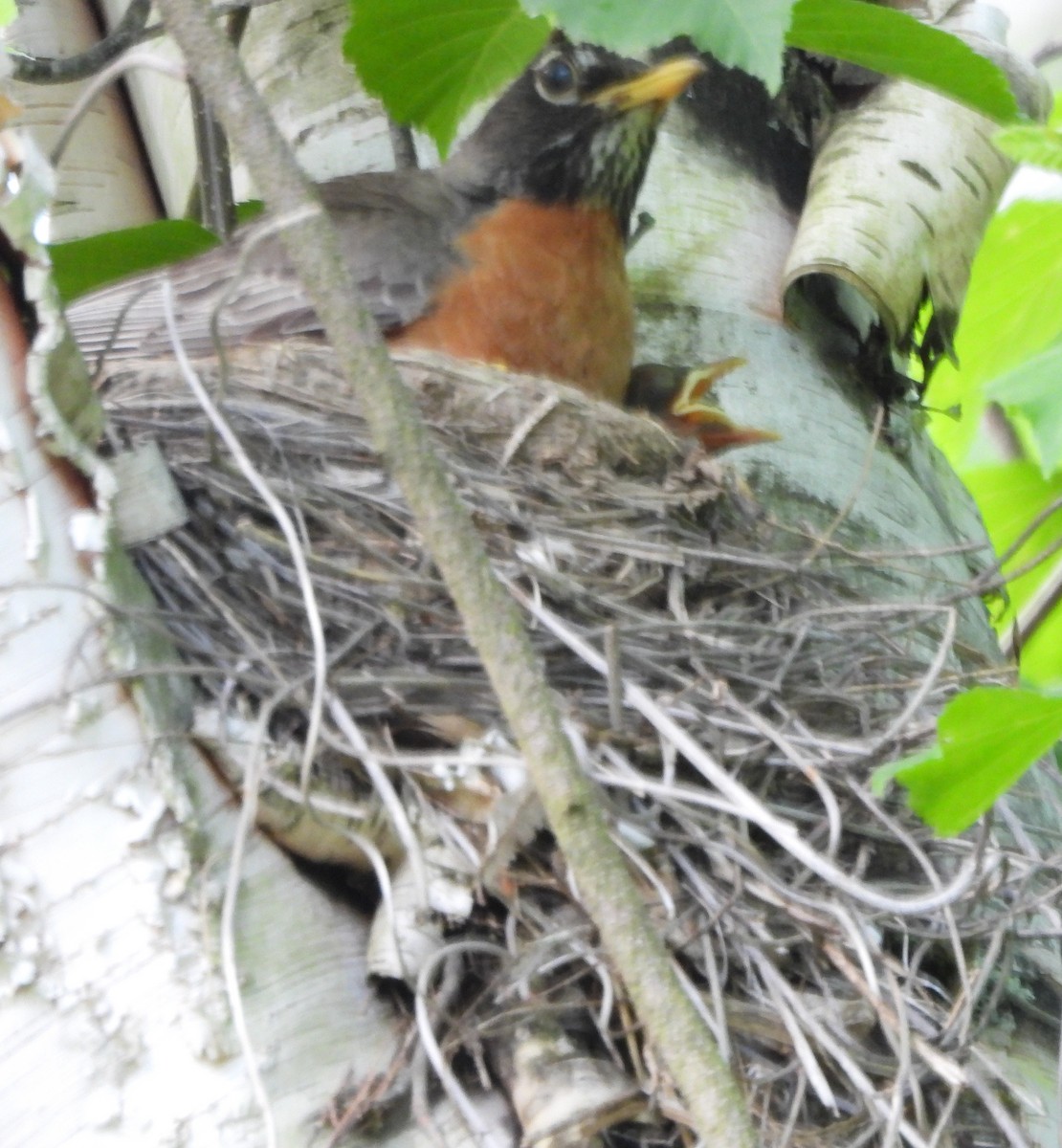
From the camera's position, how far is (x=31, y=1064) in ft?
4.17

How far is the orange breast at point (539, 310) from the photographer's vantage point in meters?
2.51

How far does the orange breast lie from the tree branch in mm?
1284

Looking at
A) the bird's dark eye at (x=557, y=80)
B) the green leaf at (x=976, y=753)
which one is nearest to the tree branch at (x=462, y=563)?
the green leaf at (x=976, y=753)

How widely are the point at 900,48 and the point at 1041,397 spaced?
0.83 meters

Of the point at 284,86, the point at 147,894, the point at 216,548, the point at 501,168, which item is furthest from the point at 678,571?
the point at 284,86

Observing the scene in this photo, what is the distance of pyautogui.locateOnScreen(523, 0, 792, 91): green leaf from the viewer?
1.47m

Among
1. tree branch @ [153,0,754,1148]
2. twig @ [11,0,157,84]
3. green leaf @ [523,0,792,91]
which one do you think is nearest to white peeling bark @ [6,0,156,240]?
twig @ [11,0,157,84]

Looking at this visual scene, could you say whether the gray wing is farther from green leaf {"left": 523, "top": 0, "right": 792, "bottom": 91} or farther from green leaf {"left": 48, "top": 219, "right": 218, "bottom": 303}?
green leaf {"left": 523, "top": 0, "right": 792, "bottom": 91}

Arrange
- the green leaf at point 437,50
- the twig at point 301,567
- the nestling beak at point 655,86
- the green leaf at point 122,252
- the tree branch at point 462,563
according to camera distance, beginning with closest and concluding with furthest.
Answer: the tree branch at point 462,563, the twig at point 301,567, the green leaf at point 437,50, the green leaf at point 122,252, the nestling beak at point 655,86

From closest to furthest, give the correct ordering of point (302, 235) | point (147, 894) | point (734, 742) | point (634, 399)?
point (302, 235), point (147, 894), point (734, 742), point (634, 399)

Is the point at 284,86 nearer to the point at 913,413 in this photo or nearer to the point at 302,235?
the point at 913,413

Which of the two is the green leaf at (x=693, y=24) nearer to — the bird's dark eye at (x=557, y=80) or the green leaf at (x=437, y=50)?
the green leaf at (x=437, y=50)

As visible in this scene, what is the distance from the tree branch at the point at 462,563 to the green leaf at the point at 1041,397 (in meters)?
0.54

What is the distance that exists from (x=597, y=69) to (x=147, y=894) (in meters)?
2.14
